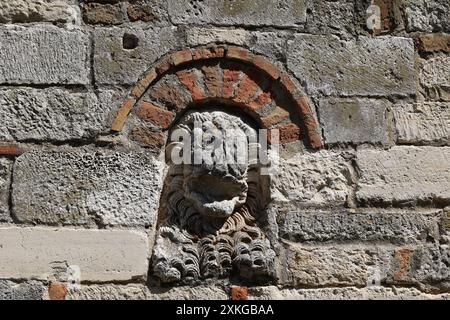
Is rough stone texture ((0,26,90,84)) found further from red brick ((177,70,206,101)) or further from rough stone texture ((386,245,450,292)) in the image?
rough stone texture ((386,245,450,292))

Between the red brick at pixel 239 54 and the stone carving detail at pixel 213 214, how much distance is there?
27 centimetres

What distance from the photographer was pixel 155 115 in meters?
4.10

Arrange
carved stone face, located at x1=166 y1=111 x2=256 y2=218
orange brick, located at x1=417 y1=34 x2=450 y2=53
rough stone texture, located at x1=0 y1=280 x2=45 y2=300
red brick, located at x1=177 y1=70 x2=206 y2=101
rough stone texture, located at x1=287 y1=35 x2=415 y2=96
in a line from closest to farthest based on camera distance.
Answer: rough stone texture, located at x1=0 y1=280 x2=45 y2=300
carved stone face, located at x1=166 y1=111 x2=256 y2=218
red brick, located at x1=177 y1=70 x2=206 y2=101
rough stone texture, located at x1=287 y1=35 x2=415 y2=96
orange brick, located at x1=417 y1=34 x2=450 y2=53

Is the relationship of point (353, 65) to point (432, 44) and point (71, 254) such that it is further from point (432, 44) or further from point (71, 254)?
point (71, 254)

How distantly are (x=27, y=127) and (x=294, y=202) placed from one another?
1278 mm

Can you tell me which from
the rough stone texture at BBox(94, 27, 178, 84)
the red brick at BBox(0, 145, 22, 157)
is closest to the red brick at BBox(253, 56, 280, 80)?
the rough stone texture at BBox(94, 27, 178, 84)

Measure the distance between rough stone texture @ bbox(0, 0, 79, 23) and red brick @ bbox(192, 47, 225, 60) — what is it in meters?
0.60

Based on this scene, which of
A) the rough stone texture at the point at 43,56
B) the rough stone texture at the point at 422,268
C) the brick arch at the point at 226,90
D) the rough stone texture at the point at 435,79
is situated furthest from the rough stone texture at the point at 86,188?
the rough stone texture at the point at 435,79

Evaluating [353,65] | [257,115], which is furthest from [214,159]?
[353,65]

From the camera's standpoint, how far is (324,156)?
416 cm

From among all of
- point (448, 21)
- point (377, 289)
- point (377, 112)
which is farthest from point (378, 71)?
point (377, 289)

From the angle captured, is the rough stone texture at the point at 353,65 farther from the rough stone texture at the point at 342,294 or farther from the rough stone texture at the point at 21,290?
the rough stone texture at the point at 21,290

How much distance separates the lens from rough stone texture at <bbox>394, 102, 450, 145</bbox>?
13.9ft

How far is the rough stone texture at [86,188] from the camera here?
3.93 metres
